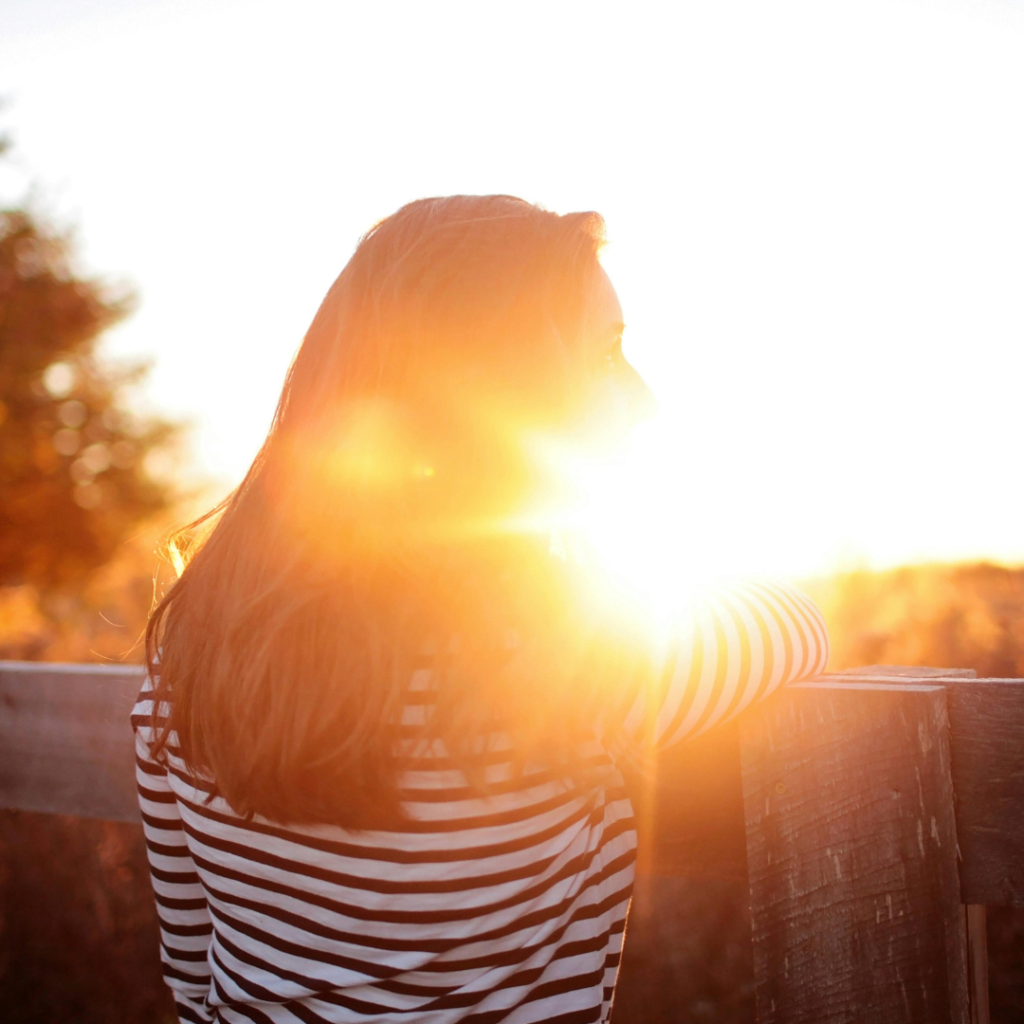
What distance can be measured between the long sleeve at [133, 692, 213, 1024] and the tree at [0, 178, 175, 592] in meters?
13.5

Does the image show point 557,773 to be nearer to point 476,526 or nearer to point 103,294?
point 476,526

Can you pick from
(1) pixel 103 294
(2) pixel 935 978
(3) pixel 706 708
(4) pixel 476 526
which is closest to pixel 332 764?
(4) pixel 476 526

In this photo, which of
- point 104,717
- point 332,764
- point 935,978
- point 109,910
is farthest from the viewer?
point 109,910

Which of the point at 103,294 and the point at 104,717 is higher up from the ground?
the point at 103,294

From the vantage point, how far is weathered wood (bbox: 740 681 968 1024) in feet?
3.24

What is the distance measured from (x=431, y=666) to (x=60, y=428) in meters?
15.1

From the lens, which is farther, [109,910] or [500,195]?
[109,910]

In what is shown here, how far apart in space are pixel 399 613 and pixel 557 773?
0.87 ft

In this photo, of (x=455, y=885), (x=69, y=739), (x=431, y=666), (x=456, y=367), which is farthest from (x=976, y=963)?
(x=69, y=739)

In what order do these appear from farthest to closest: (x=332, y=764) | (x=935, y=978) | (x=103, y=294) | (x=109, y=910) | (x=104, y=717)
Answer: (x=103, y=294) < (x=109, y=910) < (x=104, y=717) < (x=935, y=978) < (x=332, y=764)

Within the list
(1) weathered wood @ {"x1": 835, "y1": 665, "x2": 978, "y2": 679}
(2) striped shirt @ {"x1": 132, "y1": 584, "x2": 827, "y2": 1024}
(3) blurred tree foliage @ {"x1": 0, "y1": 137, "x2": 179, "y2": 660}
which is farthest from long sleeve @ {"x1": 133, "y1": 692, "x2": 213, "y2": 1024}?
(3) blurred tree foliage @ {"x1": 0, "y1": 137, "x2": 179, "y2": 660}

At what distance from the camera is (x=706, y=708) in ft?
3.30

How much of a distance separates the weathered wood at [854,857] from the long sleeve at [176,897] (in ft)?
2.81

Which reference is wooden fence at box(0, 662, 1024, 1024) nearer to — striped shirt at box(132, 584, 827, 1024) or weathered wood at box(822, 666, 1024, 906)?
weathered wood at box(822, 666, 1024, 906)
